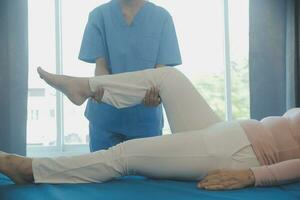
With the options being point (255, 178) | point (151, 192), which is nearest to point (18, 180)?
point (151, 192)

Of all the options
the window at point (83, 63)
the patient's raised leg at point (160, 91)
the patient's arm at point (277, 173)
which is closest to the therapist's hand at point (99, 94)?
the patient's raised leg at point (160, 91)

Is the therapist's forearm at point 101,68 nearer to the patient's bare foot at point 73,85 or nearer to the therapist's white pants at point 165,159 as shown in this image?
the patient's bare foot at point 73,85

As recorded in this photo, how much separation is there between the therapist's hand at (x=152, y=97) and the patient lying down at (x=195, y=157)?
0.08 meters

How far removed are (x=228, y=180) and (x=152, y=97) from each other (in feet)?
1.49

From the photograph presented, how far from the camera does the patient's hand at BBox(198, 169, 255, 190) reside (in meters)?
1.26

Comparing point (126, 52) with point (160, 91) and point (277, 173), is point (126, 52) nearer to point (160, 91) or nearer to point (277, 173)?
point (160, 91)

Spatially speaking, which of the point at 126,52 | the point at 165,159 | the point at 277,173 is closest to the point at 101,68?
the point at 126,52

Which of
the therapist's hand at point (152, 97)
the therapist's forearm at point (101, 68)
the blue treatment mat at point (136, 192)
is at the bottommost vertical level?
the blue treatment mat at point (136, 192)

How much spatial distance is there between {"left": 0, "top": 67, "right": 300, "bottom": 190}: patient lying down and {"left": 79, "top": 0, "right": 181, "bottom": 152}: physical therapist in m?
0.40

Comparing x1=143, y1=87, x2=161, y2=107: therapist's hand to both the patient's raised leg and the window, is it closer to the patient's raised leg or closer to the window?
the patient's raised leg

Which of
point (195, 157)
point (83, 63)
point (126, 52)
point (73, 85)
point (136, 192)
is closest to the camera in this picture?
point (136, 192)

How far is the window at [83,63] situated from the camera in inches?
107

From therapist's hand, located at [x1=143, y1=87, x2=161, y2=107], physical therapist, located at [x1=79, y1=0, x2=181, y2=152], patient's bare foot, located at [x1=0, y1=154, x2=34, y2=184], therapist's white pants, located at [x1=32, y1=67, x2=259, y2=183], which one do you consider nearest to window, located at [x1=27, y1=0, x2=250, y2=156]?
physical therapist, located at [x1=79, y1=0, x2=181, y2=152]

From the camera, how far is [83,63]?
8.95 ft
